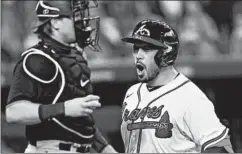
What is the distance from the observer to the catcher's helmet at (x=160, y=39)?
163 inches

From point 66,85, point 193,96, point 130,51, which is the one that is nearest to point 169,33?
point 193,96

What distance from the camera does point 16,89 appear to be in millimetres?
4727

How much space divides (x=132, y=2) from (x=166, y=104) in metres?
4.91

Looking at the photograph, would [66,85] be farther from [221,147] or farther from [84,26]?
[221,147]

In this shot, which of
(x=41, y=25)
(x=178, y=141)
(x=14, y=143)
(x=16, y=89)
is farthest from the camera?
(x=14, y=143)

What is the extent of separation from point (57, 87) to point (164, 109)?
971 mm

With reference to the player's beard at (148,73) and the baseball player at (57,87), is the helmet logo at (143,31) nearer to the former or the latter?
the player's beard at (148,73)

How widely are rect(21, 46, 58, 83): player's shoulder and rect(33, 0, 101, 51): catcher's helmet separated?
26 cm

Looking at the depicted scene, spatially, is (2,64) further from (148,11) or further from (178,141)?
(178,141)

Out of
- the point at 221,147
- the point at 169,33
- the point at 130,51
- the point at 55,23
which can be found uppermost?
the point at 169,33

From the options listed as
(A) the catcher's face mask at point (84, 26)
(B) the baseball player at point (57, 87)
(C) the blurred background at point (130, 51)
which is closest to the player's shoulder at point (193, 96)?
(B) the baseball player at point (57, 87)

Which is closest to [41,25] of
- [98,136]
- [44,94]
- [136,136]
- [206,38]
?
[44,94]

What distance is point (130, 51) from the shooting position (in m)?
8.52

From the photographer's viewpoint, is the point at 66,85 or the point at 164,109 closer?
the point at 164,109
